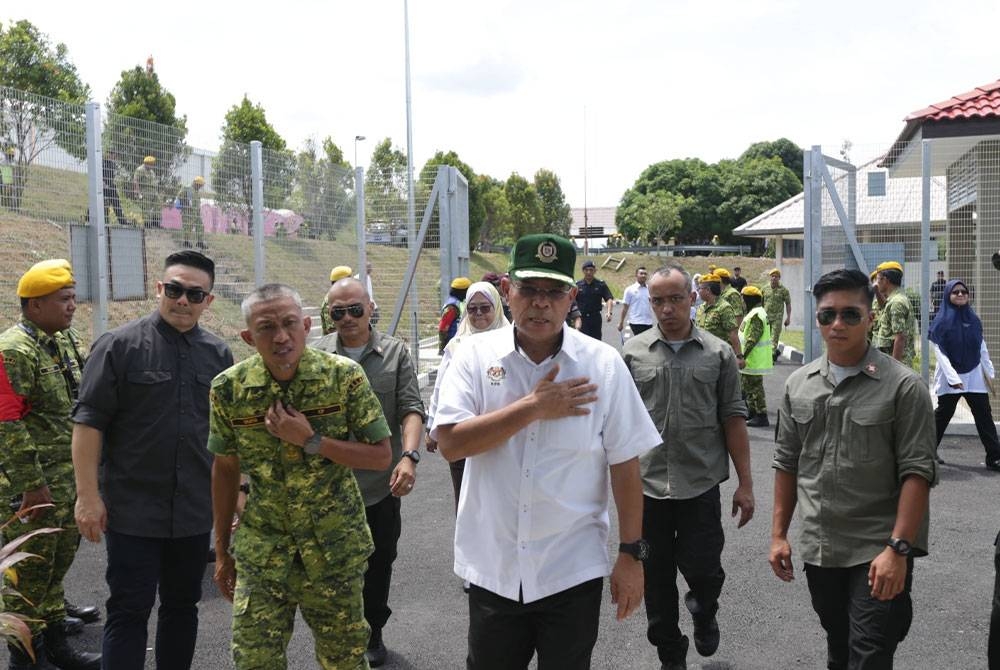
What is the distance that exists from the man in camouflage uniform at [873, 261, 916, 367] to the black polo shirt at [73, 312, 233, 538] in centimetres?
730

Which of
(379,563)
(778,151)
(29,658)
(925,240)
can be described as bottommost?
(29,658)

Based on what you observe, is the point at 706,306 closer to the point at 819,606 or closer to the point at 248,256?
the point at 248,256

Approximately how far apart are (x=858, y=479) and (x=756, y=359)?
7735 mm

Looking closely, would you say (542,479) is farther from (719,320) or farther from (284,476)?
(719,320)

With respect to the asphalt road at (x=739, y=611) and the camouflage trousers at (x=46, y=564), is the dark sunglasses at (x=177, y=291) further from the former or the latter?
the asphalt road at (x=739, y=611)

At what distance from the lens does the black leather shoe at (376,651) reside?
451 centimetres

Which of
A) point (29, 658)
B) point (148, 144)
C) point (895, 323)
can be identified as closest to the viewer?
point (29, 658)

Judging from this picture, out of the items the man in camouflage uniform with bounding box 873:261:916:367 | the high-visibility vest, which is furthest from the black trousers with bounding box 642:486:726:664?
the high-visibility vest

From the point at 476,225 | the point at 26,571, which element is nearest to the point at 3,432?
the point at 26,571

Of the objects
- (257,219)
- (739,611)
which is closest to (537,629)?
(739,611)

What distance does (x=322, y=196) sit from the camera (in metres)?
12.1

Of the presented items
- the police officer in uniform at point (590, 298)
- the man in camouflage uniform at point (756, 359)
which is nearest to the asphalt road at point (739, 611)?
the man in camouflage uniform at point (756, 359)

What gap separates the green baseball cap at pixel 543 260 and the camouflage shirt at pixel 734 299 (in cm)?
871

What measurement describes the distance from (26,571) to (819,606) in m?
3.72
